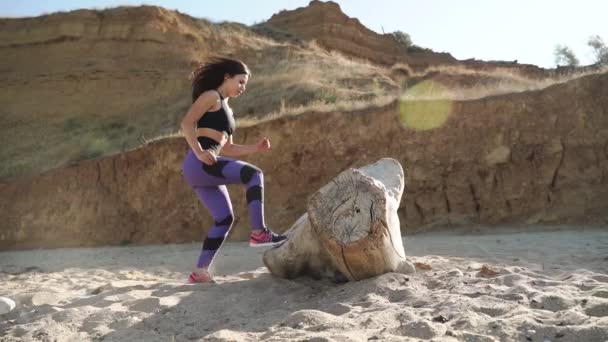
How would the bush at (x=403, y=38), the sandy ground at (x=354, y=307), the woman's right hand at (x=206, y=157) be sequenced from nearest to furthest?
the sandy ground at (x=354, y=307) → the woman's right hand at (x=206, y=157) → the bush at (x=403, y=38)

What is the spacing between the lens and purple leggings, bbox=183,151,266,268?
4.07m

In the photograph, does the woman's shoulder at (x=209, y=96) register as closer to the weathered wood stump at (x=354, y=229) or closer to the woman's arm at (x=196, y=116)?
the woman's arm at (x=196, y=116)

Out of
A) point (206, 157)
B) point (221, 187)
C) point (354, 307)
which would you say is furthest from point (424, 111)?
point (354, 307)

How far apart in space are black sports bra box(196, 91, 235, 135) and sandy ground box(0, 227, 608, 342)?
49.3 inches

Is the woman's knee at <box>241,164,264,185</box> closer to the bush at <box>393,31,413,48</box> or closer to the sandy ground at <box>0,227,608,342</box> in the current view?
the sandy ground at <box>0,227,608,342</box>

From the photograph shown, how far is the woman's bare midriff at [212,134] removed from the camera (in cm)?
414

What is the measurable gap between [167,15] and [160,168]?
49.7ft

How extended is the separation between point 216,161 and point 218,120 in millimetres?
368

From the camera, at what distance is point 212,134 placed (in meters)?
4.17

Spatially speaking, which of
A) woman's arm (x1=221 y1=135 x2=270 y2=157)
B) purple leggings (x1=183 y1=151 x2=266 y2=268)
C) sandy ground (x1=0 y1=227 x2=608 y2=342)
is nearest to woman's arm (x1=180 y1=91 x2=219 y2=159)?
purple leggings (x1=183 y1=151 x2=266 y2=268)

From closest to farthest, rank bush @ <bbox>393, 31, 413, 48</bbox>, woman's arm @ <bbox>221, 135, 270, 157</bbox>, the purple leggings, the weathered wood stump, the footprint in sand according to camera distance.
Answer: the footprint in sand → the weathered wood stump → the purple leggings → woman's arm @ <bbox>221, 135, 270, 157</bbox> → bush @ <bbox>393, 31, 413, 48</bbox>

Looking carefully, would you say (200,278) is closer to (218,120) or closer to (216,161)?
A: (216,161)

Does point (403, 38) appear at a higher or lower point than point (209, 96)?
higher

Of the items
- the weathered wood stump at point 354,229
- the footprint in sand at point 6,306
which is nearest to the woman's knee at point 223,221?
the weathered wood stump at point 354,229
